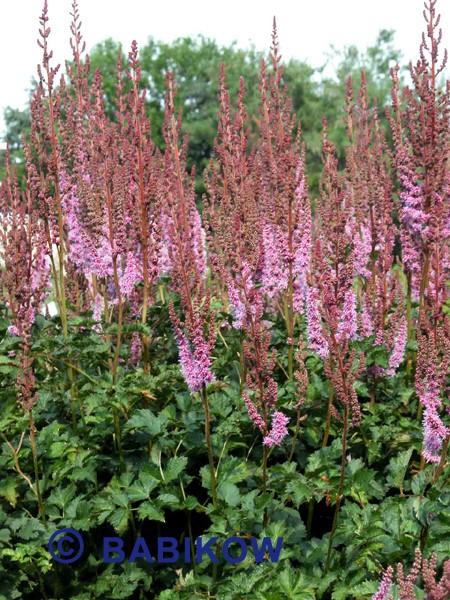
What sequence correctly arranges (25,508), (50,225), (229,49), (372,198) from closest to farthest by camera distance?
(25,508), (50,225), (372,198), (229,49)

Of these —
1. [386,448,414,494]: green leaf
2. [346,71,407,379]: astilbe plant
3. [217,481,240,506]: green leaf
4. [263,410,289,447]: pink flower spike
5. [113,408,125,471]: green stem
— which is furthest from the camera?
[346,71,407,379]: astilbe plant

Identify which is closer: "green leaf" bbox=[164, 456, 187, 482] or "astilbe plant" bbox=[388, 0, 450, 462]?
"green leaf" bbox=[164, 456, 187, 482]

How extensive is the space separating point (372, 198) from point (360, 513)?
2524 mm

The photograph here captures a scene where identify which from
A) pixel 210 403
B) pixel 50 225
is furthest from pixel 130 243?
pixel 210 403

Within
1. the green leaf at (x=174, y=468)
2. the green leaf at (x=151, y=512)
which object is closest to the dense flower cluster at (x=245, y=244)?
the green leaf at (x=174, y=468)

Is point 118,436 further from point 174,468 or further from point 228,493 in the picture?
point 228,493

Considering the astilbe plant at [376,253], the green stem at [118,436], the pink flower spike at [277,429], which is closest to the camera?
the pink flower spike at [277,429]

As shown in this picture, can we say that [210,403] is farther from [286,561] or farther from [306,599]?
[306,599]

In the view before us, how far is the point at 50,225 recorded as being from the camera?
15.1ft

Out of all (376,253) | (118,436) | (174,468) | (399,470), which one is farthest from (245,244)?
(376,253)

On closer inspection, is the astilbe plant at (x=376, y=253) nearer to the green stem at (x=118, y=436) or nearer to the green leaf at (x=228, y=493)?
Answer: the green leaf at (x=228, y=493)

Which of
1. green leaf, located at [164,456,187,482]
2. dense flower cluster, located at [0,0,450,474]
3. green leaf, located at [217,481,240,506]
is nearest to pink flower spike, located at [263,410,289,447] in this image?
dense flower cluster, located at [0,0,450,474]

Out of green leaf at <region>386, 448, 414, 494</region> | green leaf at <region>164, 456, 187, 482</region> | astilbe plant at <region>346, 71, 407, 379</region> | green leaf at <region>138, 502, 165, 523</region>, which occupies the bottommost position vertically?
green leaf at <region>386, 448, 414, 494</region>

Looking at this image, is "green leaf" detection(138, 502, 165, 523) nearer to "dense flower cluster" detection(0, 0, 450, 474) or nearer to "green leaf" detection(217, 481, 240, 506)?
"green leaf" detection(217, 481, 240, 506)
